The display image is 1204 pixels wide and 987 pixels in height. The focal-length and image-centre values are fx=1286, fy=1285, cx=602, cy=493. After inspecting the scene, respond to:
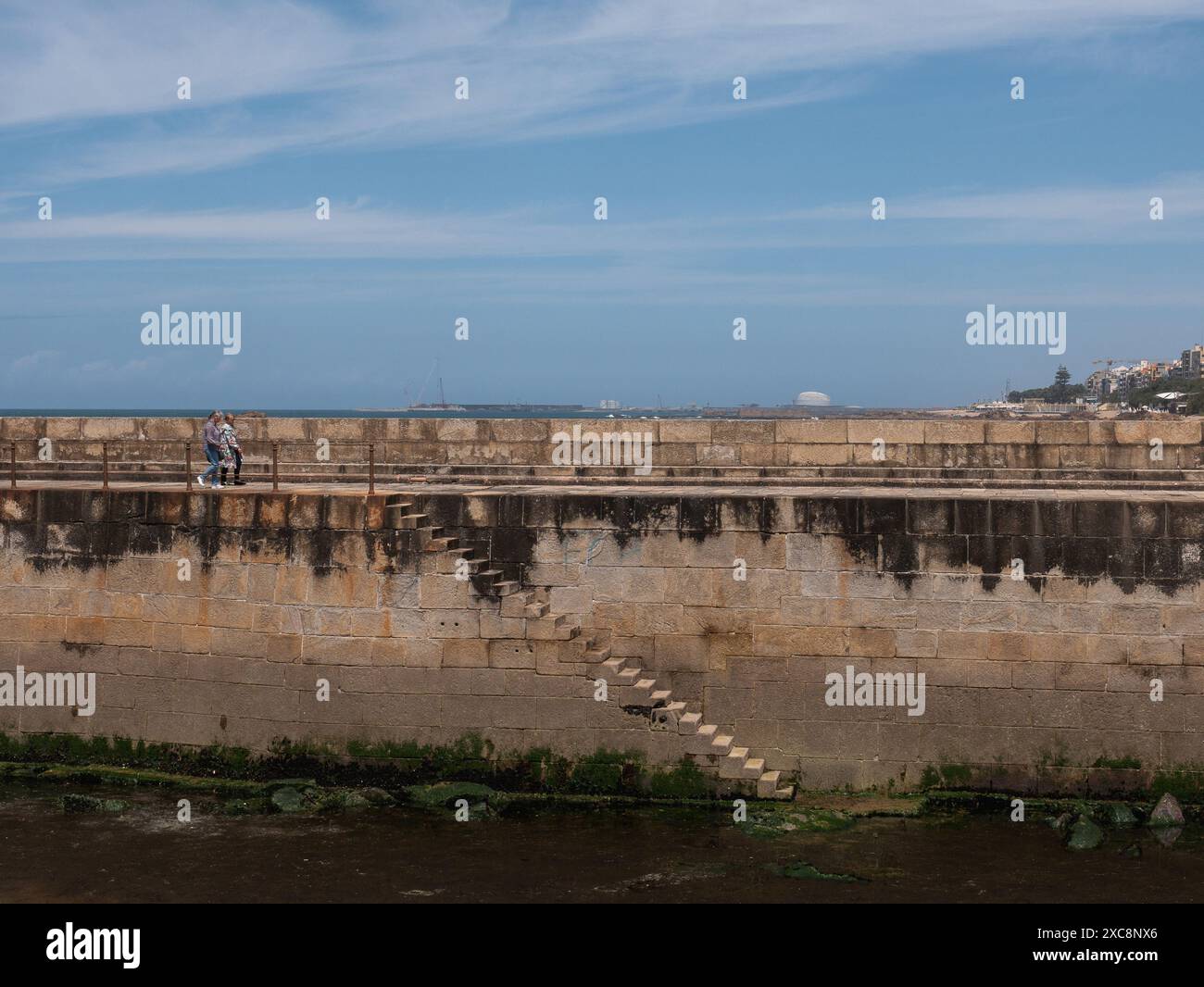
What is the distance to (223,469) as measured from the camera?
18281mm

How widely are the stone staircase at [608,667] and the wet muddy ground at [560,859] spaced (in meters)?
0.64

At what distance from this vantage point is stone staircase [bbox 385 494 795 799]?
14828 mm

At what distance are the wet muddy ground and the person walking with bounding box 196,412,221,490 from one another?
4.82m

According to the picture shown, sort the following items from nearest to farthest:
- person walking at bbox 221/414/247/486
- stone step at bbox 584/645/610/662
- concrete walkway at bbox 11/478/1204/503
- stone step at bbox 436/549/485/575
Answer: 1. stone step at bbox 584/645/610/662
2. stone step at bbox 436/549/485/575
3. concrete walkway at bbox 11/478/1204/503
4. person walking at bbox 221/414/247/486

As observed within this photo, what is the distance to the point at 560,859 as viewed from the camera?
13.4m

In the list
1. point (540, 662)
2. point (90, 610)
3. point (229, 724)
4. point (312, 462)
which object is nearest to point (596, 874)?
point (540, 662)

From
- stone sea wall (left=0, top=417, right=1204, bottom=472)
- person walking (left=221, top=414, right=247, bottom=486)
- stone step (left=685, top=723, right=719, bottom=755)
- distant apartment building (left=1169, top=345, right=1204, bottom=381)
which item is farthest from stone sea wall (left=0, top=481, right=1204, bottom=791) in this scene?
distant apartment building (left=1169, top=345, right=1204, bottom=381)

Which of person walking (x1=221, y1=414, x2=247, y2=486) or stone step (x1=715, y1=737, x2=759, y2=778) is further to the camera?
person walking (x1=221, y1=414, x2=247, y2=486)

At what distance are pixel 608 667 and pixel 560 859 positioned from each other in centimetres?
243

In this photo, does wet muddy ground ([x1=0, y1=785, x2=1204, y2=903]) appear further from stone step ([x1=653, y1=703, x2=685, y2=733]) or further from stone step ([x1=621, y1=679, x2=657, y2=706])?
stone step ([x1=621, y1=679, x2=657, y2=706])

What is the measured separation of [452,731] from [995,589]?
660 centimetres

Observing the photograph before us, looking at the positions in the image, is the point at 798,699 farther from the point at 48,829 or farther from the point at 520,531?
the point at 48,829

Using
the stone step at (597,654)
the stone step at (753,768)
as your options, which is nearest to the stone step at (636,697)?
the stone step at (597,654)

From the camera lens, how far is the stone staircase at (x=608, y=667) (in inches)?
584
